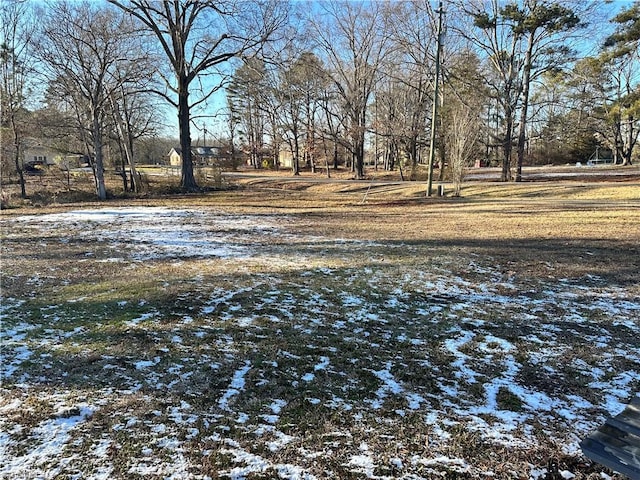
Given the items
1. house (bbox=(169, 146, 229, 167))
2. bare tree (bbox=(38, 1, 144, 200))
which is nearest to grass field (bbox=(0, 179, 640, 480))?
bare tree (bbox=(38, 1, 144, 200))

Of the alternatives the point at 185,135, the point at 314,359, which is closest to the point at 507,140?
the point at 185,135

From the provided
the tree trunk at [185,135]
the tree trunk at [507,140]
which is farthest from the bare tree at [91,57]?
the tree trunk at [507,140]

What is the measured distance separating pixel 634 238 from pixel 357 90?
25.7 m

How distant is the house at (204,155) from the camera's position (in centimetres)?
5091

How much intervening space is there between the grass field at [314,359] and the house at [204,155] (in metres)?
41.5

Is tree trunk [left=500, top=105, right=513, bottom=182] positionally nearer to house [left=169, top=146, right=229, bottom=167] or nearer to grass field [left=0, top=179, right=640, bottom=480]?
grass field [left=0, top=179, right=640, bottom=480]

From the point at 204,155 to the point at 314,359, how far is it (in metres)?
62.9

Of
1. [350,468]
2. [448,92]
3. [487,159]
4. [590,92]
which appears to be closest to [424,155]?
[487,159]

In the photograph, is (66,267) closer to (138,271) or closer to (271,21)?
(138,271)

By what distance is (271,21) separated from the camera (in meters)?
18.7

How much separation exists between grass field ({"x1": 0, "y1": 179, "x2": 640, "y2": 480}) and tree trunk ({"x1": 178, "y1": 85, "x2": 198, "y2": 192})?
1398 centimetres

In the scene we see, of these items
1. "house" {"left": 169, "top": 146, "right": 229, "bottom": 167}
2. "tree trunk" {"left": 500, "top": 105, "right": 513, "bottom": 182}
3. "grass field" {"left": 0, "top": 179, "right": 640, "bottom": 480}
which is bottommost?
"grass field" {"left": 0, "top": 179, "right": 640, "bottom": 480}

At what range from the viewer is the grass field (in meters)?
2.15

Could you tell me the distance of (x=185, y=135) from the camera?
2045 cm
